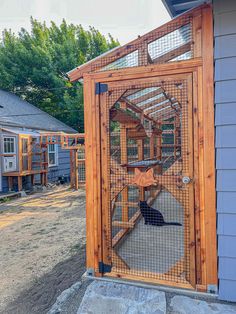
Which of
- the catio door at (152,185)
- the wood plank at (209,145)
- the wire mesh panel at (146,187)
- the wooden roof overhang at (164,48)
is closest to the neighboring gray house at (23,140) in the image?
the wire mesh panel at (146,187)

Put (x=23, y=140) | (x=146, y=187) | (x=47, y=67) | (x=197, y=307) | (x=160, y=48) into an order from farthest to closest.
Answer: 1. (x=47, y=67)
2. (x=23, y=140)
3. (x=146, y=187)
4. (x=160, y=48)
5. (x=197, y=307)

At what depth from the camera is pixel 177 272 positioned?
8.32 ft

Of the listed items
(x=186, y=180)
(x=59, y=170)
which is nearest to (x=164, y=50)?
(x=186, y=180)

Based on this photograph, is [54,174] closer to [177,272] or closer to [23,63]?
[23,63]

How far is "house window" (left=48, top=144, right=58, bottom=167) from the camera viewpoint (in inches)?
422

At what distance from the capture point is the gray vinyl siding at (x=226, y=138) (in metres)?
2.20

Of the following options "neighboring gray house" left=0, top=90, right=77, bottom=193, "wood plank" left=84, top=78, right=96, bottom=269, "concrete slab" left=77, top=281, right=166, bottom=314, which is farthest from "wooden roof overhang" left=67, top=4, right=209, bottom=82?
"neighboring gray house" left=0, top=90, right=77, bottom=193

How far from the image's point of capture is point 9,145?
8.31 m

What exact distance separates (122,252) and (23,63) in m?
14.5

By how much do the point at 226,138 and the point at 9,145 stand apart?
7.54 meters

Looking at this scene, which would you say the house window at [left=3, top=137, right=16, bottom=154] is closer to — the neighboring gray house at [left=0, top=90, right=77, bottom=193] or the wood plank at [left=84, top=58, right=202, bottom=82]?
the neighboring gray house at [left=0, top=90, right=77, bottom=193]

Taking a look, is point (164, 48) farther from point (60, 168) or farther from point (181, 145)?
point (60, 168)

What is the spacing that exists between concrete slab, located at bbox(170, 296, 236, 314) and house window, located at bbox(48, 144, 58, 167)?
29.9 ft

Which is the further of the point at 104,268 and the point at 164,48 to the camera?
the point at 104,268
